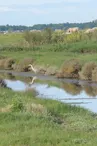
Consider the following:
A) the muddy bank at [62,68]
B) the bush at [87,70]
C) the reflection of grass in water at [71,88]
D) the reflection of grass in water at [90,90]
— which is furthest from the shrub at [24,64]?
the reflection of grass in water at [90,90]

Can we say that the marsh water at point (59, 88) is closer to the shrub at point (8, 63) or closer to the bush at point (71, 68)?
the bush at point (71, 68)

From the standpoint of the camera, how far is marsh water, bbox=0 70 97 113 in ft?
99.8

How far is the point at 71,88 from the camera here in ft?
128

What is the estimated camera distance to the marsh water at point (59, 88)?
30.4m

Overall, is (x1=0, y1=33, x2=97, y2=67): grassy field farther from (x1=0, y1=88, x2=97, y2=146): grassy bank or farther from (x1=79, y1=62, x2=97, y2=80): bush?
(x1=0, y1=88, x2=97, y2=146): grassy bank

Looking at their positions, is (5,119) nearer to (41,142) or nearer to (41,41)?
(41,142)

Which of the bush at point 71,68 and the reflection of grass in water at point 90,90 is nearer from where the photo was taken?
the reflection of grass in water at point 90,90

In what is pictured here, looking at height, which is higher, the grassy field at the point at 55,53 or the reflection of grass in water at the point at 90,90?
the reflection of grass in water at the point at 90,90

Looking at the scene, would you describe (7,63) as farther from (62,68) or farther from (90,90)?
(90,90)

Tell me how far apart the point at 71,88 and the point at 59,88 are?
1.05 metres

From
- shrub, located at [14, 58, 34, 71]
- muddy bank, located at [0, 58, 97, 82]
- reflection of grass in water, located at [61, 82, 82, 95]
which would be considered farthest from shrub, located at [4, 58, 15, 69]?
reflection of grass in water, located at [61, 82, 82, 95]

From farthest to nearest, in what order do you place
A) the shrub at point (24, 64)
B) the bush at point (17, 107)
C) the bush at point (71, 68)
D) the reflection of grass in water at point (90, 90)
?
the shrub at point (24, 64) → the bush at point (71, 68) → the reflection of grass in water at point (90, 90) → the bush at point (17, 107)

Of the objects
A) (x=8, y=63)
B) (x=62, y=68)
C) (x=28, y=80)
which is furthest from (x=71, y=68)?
(x=8, y=63)

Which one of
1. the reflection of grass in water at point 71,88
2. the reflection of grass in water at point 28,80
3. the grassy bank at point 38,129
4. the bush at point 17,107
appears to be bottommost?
the reflection of grass in water at point 28,80
